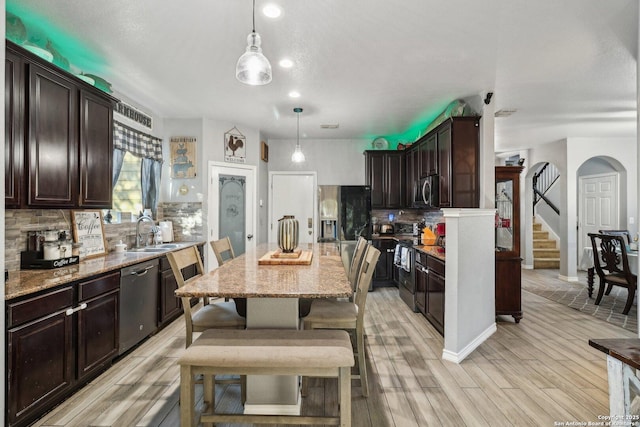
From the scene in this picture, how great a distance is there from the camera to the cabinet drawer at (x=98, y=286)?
2377 millimetres

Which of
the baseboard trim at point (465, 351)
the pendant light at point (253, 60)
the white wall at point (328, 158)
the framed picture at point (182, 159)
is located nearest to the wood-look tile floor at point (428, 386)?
the baseboard trim at point (465, 351)

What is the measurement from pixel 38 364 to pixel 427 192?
4.29m

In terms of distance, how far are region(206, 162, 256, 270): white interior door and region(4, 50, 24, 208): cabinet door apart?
2791 mm

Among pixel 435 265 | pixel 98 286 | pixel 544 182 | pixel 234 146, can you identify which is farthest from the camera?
pixel 544 182

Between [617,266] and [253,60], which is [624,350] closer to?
[253,60]

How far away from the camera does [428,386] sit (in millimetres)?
2467

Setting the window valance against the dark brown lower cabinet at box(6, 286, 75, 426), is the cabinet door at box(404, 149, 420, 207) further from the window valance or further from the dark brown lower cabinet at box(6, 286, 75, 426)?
the dark brown lower cabinet at box(6, 286, 75, 426)

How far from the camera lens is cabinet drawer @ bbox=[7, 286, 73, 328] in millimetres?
1852

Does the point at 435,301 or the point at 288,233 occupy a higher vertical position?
the point at 288,233

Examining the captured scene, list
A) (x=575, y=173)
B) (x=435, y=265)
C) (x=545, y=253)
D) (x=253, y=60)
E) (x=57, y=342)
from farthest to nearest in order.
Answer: (x=545, y=253), (x=575, y=173), (x=435, y=265), (x=57, y=342), (x=253, y=60)

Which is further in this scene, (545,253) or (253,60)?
(545,253)

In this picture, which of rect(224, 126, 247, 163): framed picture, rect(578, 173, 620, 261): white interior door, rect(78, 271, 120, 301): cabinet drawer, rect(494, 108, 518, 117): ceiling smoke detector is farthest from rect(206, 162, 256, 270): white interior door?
rect(578, 173, 620, 261): white interior door

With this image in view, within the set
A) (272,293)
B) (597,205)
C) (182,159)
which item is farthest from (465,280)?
(597,205)

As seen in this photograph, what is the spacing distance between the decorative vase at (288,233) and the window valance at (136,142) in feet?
7.35
